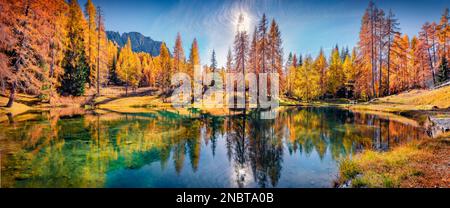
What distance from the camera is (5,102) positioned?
783 inches

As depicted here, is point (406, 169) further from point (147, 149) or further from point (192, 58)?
point (192, 58)

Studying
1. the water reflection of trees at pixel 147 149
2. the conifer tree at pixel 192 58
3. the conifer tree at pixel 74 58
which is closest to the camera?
the water reflection of trees at pixel 147 149

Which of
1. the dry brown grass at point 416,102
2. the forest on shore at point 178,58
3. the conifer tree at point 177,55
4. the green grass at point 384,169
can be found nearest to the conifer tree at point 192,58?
the forest on shore at point 178,58

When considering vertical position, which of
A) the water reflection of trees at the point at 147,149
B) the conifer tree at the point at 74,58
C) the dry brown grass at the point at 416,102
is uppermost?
the conifer tree at the point at 74,58

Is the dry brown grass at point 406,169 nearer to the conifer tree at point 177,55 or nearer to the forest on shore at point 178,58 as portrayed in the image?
the forest on shore at point 178,58

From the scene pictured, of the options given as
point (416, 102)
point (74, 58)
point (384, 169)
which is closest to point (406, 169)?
point (384, 169)

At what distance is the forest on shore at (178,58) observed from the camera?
57.5ft

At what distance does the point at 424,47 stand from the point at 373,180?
3997 centimetres

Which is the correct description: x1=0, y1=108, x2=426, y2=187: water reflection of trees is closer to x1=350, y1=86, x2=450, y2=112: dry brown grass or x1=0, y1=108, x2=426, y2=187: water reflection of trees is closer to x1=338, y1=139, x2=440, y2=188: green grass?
x1=338, y1=139, x2=440, y2=188: green grass

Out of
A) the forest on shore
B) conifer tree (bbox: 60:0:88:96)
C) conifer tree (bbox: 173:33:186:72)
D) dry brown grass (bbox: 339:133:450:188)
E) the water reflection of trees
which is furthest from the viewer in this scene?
conifer tree (bbox: 173:33:186:72)

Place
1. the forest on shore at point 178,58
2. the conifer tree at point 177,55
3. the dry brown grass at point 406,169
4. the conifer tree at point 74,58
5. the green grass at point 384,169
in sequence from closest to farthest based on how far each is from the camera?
the dry brown grass at point 406,169 < the green grass at point 384,169 < the forest on shore at point 178,58 < the conifer tree at point 74,58 < the conifer tree at point 177,55

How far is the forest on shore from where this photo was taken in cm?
1752

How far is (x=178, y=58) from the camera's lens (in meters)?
48.7

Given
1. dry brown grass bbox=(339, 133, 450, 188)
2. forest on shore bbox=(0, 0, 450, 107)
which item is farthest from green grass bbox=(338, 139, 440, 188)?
forest on shore bbox=(0, 0, 450, 107)
